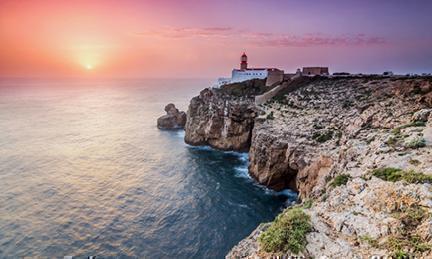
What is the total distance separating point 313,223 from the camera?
1159cm

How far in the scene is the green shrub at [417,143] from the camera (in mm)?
16609

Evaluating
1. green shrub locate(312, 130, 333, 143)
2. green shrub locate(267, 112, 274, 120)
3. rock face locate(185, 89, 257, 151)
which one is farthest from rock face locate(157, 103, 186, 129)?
green shrub locate(312, 130, 333, 143)

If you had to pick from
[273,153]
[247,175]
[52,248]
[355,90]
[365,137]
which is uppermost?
[355,90]

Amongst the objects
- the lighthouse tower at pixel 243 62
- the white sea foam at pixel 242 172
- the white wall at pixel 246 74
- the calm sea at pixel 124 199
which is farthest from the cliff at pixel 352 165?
the lighthouse tower at pixel 243 62

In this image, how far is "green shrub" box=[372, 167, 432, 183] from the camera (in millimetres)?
12188

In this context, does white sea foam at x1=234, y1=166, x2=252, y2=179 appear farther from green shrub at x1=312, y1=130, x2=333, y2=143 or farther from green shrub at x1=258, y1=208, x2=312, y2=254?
green shrub at x1=258, y1=208, x2=312, y2=254

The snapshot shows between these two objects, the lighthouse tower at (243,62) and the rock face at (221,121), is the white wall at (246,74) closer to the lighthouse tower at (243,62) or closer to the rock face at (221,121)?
the lighthouse tower at (243,62)

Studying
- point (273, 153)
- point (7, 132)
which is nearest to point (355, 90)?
point (273, 153)

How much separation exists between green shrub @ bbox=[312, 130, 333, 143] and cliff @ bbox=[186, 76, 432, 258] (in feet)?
0.36

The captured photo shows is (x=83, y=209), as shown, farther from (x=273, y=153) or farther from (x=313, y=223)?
(x=313, y=223)

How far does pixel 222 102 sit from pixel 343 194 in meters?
42.8

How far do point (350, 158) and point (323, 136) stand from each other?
11.3 meters

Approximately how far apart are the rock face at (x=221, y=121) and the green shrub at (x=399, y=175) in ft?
119

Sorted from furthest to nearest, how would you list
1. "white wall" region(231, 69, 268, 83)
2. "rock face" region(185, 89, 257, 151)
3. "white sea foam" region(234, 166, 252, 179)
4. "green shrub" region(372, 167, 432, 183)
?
"white wall" region(231, 69, 268, 83) < "rock face" region(185, 89, 257, 151) < "white sea foam" region(234, 166, 252, 179) < "green shrub" region(372, 167, 432, 183)
